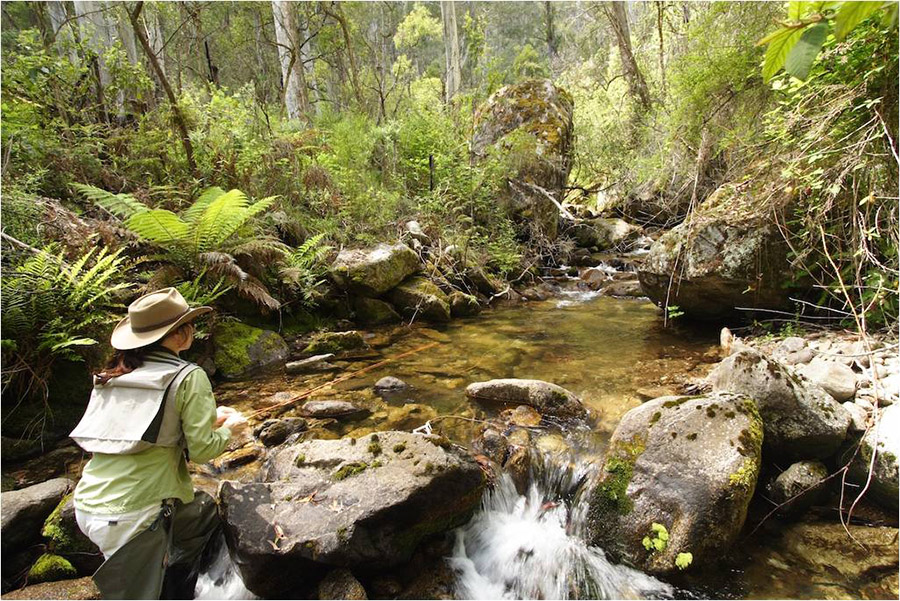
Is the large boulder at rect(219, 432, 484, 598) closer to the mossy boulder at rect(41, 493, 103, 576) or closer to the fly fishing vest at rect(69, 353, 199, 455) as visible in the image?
the fly fishing vest at rect(69, 353, 199, 455)

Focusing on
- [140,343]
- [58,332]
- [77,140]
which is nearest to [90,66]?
[77,140]

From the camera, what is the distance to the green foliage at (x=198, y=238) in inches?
212

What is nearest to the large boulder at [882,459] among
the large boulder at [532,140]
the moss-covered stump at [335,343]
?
the moss-covered stump at [335,343]

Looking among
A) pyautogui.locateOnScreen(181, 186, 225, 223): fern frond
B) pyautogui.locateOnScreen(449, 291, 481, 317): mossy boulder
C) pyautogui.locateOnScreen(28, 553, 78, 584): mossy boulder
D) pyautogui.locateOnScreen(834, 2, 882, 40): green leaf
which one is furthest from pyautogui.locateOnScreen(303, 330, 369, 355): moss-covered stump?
pyautogui.locateOnScreen(834, 2, 882, 40): green leaf

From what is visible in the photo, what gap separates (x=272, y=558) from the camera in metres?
2.52

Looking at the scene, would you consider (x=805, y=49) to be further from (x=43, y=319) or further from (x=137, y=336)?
(x=43, y=319)

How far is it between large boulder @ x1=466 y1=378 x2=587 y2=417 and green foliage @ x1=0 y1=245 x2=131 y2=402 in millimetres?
3693

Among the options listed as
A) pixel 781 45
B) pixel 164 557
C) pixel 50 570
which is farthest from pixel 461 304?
pixel 781 45

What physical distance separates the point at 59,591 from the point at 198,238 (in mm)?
4132

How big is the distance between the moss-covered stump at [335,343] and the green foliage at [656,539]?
465 cm

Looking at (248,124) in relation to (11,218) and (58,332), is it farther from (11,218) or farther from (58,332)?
(58,332)

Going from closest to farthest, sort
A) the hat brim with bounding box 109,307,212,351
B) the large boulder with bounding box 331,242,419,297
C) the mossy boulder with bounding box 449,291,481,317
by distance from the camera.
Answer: the hat brim with bounding box 109,307,212,351
the large boulder with bounding box 331,242,419,297
the mossy boulder with bounding box 449,291,481,317

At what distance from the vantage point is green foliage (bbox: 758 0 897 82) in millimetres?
855

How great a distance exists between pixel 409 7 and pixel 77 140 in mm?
35700
